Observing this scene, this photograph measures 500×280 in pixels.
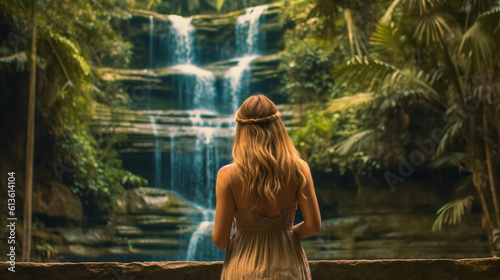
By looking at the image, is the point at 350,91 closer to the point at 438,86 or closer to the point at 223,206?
the point at 438,86

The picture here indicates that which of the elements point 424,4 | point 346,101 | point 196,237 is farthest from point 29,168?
point 424,4

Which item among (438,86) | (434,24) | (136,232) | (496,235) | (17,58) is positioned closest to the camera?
(496,235)

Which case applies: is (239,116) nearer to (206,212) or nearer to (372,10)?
(372,10)

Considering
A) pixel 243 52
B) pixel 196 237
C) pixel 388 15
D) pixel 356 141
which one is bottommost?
pixel 196 237

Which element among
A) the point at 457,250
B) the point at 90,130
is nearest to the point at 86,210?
the point at 90,130

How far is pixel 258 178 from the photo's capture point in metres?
1.81

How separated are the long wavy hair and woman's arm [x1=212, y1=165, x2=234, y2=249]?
63mm

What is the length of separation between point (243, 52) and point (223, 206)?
14.6 meters

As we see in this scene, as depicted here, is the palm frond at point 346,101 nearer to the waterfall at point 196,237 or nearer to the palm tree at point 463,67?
the palm tree at point 463,67

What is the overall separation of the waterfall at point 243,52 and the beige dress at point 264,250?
13.2 m

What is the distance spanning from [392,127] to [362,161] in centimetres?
136

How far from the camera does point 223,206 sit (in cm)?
185

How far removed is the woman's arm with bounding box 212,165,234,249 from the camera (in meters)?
1.83

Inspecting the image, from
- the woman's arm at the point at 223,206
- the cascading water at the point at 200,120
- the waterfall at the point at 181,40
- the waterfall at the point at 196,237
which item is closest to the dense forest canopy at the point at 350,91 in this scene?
the cascading water at the point at 200,120
